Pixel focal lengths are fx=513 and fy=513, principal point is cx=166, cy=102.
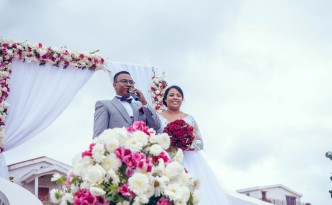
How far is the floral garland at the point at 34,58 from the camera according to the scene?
980 cm

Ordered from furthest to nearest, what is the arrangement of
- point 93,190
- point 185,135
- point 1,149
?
point 1,149 < point 185,135 < point 93,190

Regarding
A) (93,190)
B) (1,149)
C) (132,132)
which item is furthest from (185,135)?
(1,149)

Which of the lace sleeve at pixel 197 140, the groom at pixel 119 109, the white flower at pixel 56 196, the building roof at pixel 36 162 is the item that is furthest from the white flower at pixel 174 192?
the building roof at pixel 36 162

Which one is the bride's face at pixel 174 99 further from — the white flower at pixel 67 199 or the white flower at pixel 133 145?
the white flower at pixel 67 199

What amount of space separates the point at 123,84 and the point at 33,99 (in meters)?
5.25

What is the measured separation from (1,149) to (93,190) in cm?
735

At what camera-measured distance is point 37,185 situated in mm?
16250

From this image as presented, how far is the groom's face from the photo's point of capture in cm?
532

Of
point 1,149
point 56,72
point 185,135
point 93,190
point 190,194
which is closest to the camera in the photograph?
point 93,190

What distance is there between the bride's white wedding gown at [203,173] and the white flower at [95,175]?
3.29m

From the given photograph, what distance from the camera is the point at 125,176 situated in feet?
Result: 9.80

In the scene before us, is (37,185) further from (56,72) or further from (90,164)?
(90,164)

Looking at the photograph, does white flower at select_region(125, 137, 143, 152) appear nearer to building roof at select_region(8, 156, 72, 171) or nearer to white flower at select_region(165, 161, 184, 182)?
white flower at select_region(165, 161, 184, 182)

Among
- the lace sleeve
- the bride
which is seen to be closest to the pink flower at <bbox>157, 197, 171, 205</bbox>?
the bride
